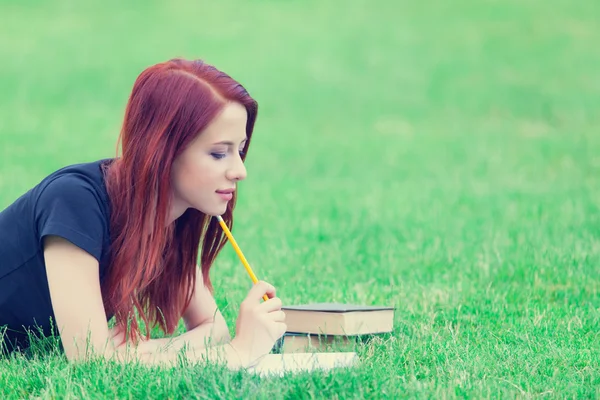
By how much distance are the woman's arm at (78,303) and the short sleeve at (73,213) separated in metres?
0.05

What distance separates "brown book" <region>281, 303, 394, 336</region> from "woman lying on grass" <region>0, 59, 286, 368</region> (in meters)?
0.41

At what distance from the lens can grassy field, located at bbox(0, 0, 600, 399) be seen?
3.50m

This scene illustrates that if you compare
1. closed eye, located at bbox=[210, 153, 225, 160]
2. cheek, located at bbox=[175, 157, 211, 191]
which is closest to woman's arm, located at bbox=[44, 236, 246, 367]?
cheek, located at bbox=[175, 157, 211, 191]

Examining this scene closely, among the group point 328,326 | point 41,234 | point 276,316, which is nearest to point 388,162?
point 328,326

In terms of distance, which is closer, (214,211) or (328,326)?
(214,211)

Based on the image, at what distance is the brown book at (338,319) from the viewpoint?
3.89 m

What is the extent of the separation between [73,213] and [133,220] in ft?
0.69

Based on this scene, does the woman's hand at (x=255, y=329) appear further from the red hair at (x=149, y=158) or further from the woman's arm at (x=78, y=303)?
the red hair at (x=149, y=158)

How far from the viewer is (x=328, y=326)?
3.92m

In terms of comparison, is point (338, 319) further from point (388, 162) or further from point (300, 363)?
point (388, 162)

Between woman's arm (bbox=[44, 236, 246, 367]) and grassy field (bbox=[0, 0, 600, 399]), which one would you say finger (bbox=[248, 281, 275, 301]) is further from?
grassy field (bbox=[0, 0, 600, 399])

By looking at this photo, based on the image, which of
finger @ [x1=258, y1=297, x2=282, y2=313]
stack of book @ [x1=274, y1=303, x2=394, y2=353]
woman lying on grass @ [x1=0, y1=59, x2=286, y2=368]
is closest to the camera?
woman lying on grass @ [x1=0, y1=59, x2=286, y2=368]

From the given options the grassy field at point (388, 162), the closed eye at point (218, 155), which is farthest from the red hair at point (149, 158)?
the grassy field at point (388, 162)

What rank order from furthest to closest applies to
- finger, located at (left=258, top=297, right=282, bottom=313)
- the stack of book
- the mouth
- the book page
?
the stack of book → the mouth → finger, located at (left=258, top=297, right=282, bottom=313) → the book page
